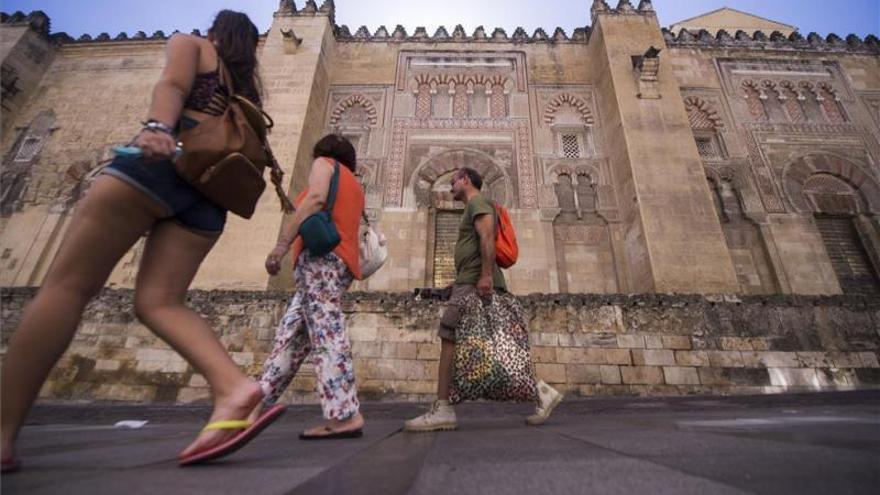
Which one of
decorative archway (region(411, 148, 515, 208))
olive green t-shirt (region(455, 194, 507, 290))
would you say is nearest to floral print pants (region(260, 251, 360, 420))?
olive green t-shirt (region(455, 194, 507, 290))

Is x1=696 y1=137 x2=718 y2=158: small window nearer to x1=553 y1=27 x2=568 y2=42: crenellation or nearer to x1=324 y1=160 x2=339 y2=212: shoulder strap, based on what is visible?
x1=553 y1=27 x2=568 y2=42: crenellation

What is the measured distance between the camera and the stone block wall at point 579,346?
5109mm

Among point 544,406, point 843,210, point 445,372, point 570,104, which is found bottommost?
point 544,406

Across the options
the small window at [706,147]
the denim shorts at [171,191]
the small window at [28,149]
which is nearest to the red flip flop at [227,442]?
the denim shorts at [171,191]

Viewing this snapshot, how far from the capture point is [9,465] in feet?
3.09

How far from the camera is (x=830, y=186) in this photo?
966cm

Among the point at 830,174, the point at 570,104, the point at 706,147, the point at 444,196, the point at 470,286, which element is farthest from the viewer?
the point at 570,104

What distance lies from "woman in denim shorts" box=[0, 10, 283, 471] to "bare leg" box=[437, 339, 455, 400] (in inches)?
41.4

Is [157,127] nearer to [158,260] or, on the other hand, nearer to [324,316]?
[158,260]

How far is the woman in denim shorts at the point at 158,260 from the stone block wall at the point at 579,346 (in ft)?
13.5

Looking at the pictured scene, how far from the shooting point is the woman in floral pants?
1.78 m

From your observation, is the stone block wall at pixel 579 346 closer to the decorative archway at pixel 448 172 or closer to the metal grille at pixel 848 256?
the decorative archway at pixel 448 172

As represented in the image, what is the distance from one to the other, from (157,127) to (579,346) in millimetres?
5254

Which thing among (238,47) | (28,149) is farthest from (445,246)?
(28,149)
